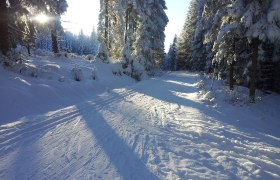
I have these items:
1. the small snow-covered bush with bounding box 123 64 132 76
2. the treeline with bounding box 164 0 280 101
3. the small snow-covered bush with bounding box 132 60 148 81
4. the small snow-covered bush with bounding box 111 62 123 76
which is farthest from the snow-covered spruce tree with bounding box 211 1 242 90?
the small snow-covered bush with bounding box 132 60 148 81

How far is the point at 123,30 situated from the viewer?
36.8 m

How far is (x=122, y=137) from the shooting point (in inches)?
306

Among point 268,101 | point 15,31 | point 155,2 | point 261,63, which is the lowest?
point 268,101

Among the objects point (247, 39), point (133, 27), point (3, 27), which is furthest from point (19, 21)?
point (133, 27)

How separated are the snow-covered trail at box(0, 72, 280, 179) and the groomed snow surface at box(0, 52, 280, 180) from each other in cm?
1

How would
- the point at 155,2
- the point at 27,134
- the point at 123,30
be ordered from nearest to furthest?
the point at 27,134
the point at 123,30
the point at 155,2

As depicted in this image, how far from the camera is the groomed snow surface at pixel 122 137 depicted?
5.75 meters

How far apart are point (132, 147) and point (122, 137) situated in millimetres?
811

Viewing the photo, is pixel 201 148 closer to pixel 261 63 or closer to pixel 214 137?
pixel 214 137

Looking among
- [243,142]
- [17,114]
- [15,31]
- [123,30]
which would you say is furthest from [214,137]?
[123,30]

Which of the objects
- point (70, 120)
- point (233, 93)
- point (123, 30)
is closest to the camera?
point (70, 120)

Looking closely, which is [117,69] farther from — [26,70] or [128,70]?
[26,70]

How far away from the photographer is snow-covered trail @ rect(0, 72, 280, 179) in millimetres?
5641

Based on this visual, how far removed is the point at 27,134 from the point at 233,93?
39.4 feet
